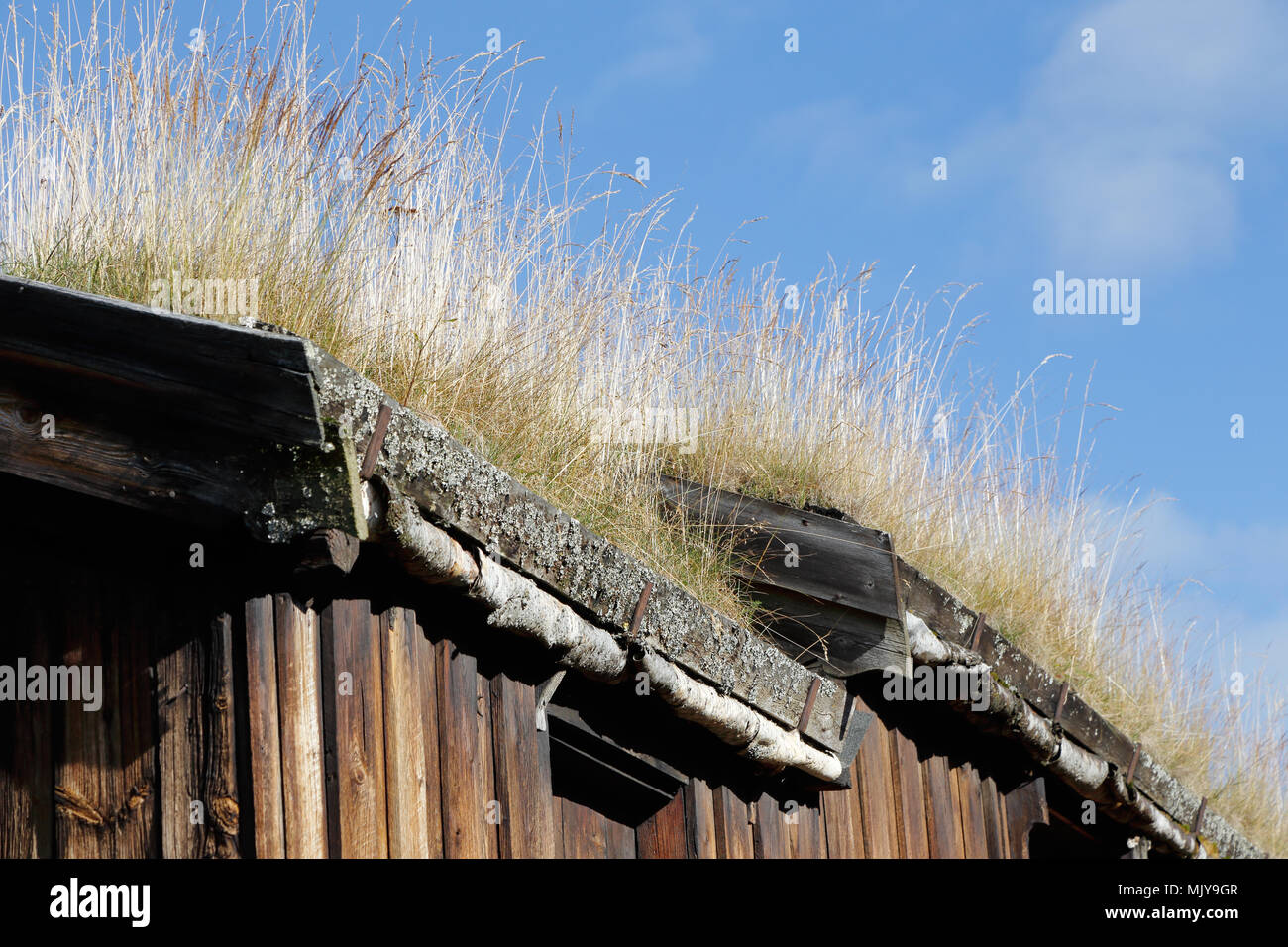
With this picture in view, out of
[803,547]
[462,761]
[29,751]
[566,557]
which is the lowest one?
[462,761]

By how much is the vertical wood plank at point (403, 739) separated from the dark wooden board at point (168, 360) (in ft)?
2.06

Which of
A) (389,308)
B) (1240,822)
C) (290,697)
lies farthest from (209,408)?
(1240,822)

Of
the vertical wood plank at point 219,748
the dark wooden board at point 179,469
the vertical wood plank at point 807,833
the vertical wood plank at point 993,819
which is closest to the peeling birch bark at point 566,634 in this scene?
the dark wooden board at point 179,469

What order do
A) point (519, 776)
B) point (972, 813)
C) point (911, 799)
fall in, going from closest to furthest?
point (519, 776) < point (911, 799) < point (972, 813)

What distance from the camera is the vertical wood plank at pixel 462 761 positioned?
10.2 feet

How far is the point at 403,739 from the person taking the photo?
293 cm

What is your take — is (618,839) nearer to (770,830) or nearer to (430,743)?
(770,830)

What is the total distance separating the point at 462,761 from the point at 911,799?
9.26 ft

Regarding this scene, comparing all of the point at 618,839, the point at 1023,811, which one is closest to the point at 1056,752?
the point at 1023,811

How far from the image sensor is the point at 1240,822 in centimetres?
945

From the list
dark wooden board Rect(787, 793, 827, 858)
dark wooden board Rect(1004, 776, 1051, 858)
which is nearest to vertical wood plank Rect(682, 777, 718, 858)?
dark wooden board Rect(787, 793, 827, 858)

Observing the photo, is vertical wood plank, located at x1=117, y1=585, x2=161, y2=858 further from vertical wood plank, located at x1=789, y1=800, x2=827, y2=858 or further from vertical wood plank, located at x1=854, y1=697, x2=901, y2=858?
vertical wood plank, located at x1=854, y1=697, x2=901, y2=858

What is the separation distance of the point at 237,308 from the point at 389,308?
701 millimetres
